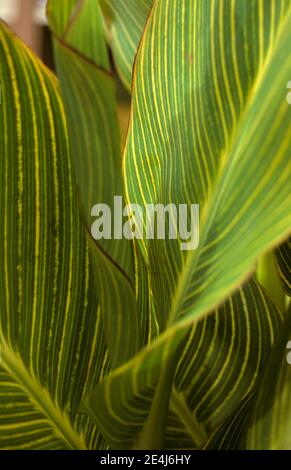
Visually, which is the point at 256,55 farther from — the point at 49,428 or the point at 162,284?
the point at 49,428

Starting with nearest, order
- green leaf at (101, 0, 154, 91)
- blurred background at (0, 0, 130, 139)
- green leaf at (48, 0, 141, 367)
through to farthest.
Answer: green leaf at (48, 0, 141, 367) → green leaf at (101, 0, 154, 91) → blurred background at (0, 0, 130, 139)

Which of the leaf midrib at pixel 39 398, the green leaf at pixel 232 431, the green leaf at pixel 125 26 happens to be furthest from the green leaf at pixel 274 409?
the green leaf at pixel 125 26

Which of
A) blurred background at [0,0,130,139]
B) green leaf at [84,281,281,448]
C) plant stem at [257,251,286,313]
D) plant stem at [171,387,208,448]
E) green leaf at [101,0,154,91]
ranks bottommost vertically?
plant stem at [171,387,208,448]

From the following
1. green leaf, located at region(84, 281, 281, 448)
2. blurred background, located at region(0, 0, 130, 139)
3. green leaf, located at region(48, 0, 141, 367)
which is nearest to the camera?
green leaf, located at region(48, 0, 141, 367)

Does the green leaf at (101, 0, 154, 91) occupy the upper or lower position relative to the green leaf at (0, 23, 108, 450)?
upper

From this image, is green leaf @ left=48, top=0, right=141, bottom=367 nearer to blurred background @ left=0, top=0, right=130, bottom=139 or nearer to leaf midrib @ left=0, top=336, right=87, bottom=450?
leaf midrib @ left=0, top=336, right=87, bottom=450

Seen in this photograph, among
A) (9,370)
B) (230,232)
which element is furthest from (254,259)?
(9,370)

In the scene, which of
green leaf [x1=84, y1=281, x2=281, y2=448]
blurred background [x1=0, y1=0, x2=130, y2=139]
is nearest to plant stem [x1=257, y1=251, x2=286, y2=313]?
green leaf [x1=84, y1=281, x2=281, y2=448]
